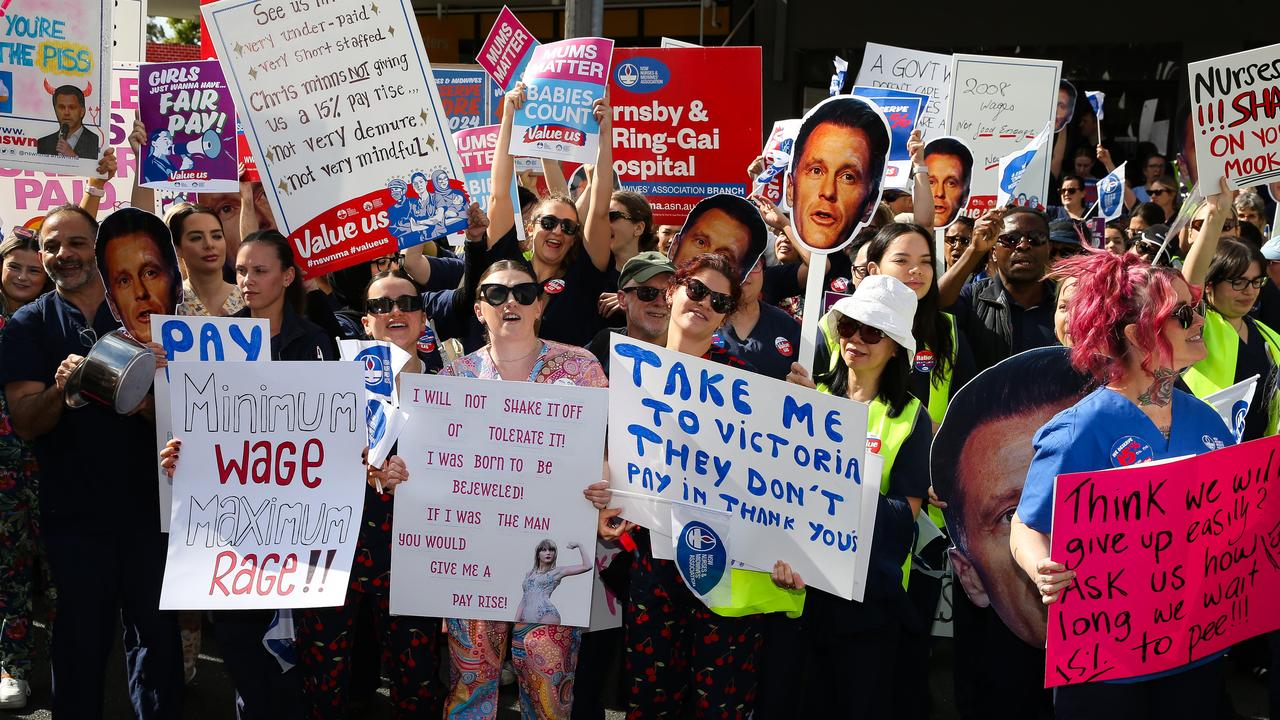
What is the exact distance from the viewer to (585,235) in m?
5.69

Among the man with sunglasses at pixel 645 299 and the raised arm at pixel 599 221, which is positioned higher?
the raised arm at pixel 599 221

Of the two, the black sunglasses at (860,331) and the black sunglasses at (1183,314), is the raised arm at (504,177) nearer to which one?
the black sunglasses at (860,331)

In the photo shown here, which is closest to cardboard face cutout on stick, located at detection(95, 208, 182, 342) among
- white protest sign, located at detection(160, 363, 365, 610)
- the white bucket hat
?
white protest sign, located at detection(160, 363, 365, 610)

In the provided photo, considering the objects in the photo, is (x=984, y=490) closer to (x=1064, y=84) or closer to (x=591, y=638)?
(x=591, y=638)

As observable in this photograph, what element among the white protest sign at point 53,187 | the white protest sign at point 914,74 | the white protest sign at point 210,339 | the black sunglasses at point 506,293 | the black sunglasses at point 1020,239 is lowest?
the white protest sign at point 210,339

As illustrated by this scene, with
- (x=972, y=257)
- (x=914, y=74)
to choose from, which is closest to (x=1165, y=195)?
(x=914, y=74)

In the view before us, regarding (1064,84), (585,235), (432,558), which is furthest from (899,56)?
(432,558)

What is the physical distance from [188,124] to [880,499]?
13.0 feet

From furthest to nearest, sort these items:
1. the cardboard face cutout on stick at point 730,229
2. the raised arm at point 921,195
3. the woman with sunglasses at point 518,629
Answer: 1. the raised arm at point 921,195
2. the cardboard face cutout on stick at point 730,229
3. the woman with sunglasses at point 518,629

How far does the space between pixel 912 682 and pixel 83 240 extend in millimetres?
3482

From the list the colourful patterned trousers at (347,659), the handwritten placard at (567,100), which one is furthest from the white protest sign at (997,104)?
the colourful patterned trousers at (347,659)

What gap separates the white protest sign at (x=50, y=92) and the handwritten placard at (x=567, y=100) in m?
2.03

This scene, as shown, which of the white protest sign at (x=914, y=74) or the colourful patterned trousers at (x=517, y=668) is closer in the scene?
the colourful patterned trousers at (x=517, y=668)

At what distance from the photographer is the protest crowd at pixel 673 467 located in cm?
335
